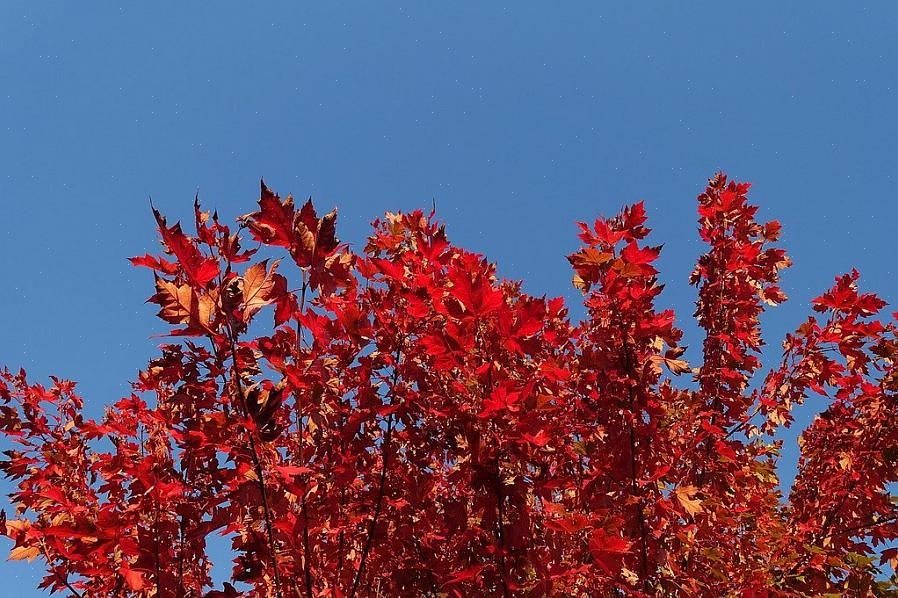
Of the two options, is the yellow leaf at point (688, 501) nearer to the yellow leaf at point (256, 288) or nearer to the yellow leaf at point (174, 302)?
the yellow leaf at point (256, 288)

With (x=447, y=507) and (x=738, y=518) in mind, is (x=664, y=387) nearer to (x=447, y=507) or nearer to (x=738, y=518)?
(x=738, y=518)

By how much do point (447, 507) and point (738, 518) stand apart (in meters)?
2.36

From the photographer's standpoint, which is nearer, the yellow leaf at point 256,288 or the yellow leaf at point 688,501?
the yellow leaf at point 256,288

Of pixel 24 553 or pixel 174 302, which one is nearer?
pixel 174 302

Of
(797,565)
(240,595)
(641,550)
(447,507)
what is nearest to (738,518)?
(797,565)

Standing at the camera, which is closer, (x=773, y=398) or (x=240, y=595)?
(x=240, y=595)

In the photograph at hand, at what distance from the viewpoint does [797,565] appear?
152 inches

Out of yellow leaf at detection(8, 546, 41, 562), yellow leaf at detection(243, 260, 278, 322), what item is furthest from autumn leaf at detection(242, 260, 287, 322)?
yellow leaf at detection(8, 546, 41, 562)

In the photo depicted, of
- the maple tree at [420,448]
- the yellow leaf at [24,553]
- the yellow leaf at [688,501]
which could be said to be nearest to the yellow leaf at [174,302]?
the maple tree at [420,448]

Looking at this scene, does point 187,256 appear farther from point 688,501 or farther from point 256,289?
point 688,501

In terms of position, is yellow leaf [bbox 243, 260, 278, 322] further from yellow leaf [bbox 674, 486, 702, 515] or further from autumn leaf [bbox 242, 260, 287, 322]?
yellow leaf [bbox 674, 486, 702, 515]

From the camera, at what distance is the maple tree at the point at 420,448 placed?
91.3 inches

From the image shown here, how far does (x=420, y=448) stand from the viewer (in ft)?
10.2

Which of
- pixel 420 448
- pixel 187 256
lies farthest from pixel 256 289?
pixel 420 448
